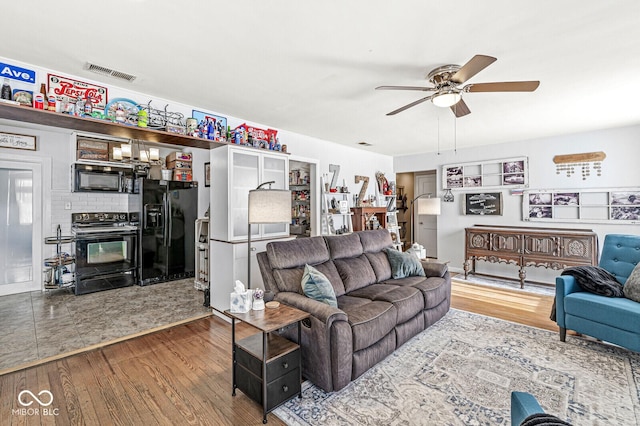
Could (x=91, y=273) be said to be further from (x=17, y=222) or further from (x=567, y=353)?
(x=567, y=353)

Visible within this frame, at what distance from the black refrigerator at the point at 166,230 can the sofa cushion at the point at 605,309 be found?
561 centimetres

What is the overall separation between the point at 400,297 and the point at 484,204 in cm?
385

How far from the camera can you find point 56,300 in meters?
4.27

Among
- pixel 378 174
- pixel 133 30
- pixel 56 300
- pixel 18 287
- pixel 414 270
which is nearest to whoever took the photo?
pixel 133 30

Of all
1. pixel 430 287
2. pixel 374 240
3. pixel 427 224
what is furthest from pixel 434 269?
pixel 427 224

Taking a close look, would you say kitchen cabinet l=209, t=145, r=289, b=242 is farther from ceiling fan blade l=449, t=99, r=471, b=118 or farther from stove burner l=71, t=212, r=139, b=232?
stove burner l=71, t=212, r=139, b=232

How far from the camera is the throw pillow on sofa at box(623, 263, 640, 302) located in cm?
273

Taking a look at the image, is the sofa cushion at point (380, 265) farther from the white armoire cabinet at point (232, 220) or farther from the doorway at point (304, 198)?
the doorway at point (304, 198)

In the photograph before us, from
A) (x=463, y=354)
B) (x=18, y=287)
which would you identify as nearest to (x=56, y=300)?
(x=18, y=287)

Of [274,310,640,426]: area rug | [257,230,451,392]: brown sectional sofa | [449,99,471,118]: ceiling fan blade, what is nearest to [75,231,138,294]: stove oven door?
[257,230,451,392]: brown sectional sofa

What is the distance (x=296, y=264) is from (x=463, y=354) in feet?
5.72

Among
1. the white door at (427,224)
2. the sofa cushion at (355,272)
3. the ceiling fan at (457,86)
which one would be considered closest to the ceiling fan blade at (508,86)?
the ceiling fan at (457,86)

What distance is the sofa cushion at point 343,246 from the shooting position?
3314mm

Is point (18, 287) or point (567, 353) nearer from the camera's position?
point (567, 353)
